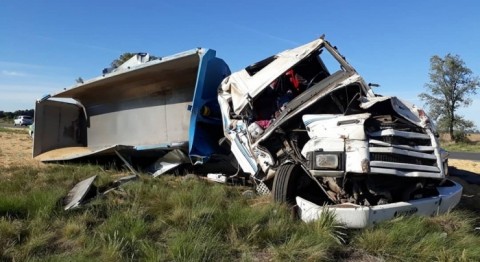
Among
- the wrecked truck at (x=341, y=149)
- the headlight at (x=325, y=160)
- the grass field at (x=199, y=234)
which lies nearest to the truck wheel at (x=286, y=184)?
the wrecked truck at (x=341, y=149)

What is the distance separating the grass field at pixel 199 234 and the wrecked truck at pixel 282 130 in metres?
0.21

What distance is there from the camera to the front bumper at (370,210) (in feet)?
13.7

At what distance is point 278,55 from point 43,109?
18.0ft

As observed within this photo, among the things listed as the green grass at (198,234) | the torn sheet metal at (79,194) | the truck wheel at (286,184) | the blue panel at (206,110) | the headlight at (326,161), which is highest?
the blue panel at (206,110)

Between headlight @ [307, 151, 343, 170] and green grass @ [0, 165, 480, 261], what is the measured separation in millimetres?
495

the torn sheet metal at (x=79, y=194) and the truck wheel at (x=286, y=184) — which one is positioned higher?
the truck wheel at (x=286, y=184)

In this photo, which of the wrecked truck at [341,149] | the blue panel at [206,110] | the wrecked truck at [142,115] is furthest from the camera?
the wrecked truck at [142,115]

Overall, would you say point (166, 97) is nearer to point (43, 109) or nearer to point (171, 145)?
point (171, 145)

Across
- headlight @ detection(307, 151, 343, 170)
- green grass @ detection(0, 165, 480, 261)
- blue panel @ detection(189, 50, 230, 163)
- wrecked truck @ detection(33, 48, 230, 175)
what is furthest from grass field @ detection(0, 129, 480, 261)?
wrecked truck @ detection(33, 48, 230, 175)

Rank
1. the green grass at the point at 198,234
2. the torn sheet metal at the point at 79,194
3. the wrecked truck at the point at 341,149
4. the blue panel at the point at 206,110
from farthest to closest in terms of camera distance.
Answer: the blue panel at the point at 206,110
the torn sheet metal at the point at 79,194
the wrecked truck at the point at 341,149
the green grass at the point at 198,234

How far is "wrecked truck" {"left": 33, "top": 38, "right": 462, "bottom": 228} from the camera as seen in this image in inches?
176

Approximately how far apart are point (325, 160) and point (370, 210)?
2.07ft

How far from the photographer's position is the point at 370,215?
4.16 m

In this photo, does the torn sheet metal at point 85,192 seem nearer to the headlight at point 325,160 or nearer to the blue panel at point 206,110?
the blue panel at point 206,110
